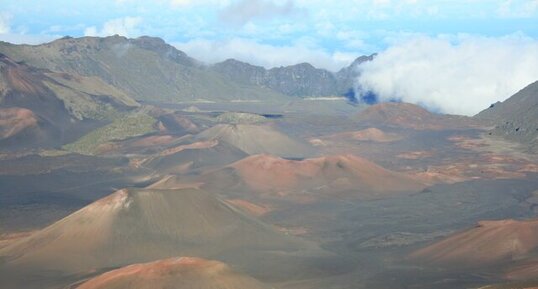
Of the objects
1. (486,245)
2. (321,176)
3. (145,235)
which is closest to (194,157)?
(321,176)

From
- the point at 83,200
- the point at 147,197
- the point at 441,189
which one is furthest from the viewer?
the point at 441,189

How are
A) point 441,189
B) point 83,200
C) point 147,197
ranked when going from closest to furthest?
point 147,197, point 83,200, point 441,189

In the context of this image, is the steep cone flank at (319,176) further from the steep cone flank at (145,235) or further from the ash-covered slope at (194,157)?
the steep cone flank at (145,235)

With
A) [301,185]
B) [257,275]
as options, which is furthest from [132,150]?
[257,275]

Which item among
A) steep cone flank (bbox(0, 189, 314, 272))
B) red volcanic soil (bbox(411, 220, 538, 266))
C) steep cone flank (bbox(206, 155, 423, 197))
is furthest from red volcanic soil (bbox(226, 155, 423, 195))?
red volcanic soil (bbox(411, 220, 538, 266))

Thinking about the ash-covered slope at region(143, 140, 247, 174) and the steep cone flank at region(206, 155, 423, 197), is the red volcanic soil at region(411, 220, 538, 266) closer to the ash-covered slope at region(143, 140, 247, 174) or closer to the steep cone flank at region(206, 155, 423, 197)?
the steep cone flank at region(206, 155, 423, 197)

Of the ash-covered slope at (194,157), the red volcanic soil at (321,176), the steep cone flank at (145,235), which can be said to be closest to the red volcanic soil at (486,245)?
the steep cone flank at (145,235)

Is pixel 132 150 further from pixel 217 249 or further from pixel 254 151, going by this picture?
pixel 217 249
